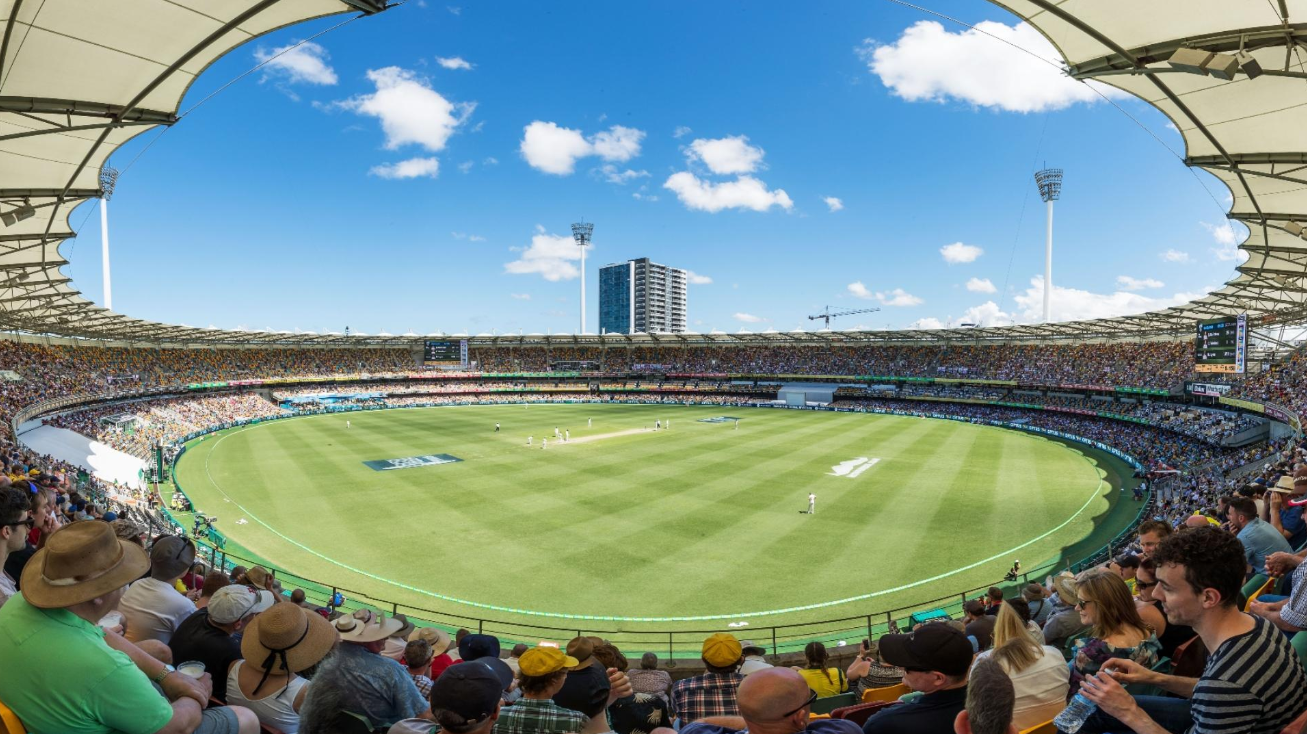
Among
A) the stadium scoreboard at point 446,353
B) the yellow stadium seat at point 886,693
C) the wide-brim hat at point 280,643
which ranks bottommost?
the yellow stadium seat at point 886,693

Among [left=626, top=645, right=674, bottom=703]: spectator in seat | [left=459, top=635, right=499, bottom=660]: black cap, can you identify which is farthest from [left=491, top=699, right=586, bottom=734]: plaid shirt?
[left=626, top=645, right=674, bottom=703]: spectator in seat

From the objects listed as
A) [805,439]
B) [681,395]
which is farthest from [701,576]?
[681,395]

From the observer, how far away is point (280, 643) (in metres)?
3.56

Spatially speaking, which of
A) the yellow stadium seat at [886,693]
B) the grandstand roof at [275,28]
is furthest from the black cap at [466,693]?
the grandstand roof at [275,28]

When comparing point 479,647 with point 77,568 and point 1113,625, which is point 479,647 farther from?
point 1113,625

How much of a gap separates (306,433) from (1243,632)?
4985 cm

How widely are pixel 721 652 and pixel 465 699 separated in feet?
6.96

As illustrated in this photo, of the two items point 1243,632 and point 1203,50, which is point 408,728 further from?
point 1203,50

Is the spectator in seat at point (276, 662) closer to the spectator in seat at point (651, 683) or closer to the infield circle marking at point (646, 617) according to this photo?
the spectator in seat at point (651, 683)

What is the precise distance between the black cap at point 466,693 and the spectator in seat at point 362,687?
70 centimetres

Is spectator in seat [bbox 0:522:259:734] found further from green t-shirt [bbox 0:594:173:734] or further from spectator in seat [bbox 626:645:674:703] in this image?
spectator in seat [bbox 626:645:674:703]

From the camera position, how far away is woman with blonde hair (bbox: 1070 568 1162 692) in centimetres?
365

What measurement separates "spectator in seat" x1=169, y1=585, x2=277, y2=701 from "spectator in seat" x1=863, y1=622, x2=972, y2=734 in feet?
13.9

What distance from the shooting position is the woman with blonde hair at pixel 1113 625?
3.65 meters
